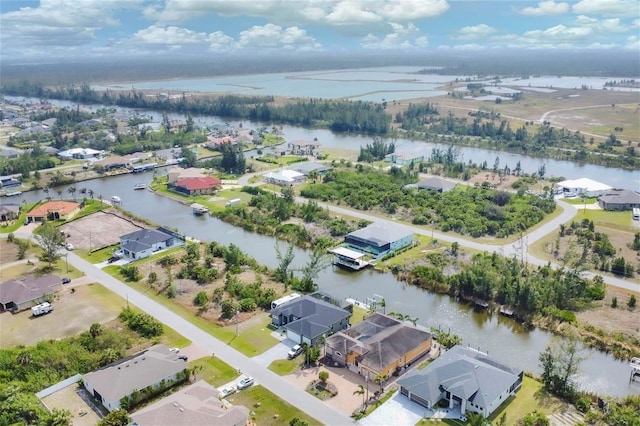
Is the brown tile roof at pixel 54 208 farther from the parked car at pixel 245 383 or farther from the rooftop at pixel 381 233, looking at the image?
the parked car at pixel 245 383

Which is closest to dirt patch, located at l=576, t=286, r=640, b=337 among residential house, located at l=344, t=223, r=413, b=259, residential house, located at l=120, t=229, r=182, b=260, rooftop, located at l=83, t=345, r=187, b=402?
residential house, located at l=344, t=223, r=413, b=259

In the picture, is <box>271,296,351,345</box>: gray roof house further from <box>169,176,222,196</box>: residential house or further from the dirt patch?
<box>169,176,222,196</box>: residential house

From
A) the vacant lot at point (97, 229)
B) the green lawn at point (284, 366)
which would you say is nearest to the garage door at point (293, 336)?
the green lawn at point (284, 366)

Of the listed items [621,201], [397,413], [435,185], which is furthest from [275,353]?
[621,201]

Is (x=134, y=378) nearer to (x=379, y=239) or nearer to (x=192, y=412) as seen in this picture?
(x=192, y=412)

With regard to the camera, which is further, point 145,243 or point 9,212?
point 9,212

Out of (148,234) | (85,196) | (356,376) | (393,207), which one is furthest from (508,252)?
(85,196)
